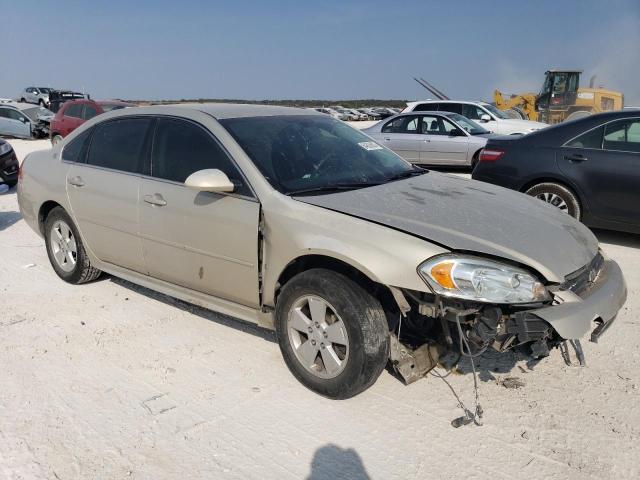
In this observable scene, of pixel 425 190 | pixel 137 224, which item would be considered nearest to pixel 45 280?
pixel 137 224

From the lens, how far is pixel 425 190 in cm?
379

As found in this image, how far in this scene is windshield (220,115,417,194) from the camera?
11.9 ft

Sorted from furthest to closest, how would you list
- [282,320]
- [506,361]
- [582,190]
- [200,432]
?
[582,190] < [506,361] < [282,320] < [200,432]

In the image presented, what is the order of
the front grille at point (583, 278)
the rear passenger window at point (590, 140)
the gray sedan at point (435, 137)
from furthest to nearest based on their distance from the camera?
1. the gray sedan at point (435, 137)
2. the rear passenger window at point (590, 140)
3. the front grille at point (583, 278)

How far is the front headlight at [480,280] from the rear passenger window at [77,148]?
11.1 feet

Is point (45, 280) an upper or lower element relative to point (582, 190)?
lower

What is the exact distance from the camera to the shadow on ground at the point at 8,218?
7.86 m

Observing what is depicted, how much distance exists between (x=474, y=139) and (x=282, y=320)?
10.1 m

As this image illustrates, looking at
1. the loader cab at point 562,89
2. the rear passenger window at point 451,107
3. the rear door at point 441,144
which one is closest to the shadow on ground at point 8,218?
the rear door at point 441,144

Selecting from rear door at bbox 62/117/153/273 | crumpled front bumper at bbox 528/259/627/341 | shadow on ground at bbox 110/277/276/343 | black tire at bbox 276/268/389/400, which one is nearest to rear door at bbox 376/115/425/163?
shadow on ground at bbox 110/277/276/343

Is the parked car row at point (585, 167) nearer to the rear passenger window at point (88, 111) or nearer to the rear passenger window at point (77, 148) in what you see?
the rear passenger window at point (77, 148)

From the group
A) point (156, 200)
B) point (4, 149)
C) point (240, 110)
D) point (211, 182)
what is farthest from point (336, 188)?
point (4, 149)

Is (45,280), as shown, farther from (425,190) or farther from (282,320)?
(425,190)

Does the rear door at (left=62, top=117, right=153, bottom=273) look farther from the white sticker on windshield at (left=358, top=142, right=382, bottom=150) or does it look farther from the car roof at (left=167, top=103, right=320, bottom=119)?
the white sticker on windshield at (left=358, top=142, right=382, bottom=150)
